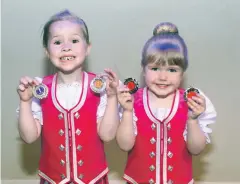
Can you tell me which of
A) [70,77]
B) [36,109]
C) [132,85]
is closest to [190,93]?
[132,85]

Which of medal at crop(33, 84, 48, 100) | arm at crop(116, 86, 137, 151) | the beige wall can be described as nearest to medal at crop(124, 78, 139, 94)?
arm at crop(116, 86, 137, 151)

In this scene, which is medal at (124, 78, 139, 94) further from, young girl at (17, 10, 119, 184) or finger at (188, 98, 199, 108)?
finger at (188, 98, 199, 108)

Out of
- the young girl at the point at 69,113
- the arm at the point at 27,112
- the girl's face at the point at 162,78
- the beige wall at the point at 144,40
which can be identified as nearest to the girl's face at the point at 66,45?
the young girl at the point at 69,113

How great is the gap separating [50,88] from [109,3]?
1.63 ft

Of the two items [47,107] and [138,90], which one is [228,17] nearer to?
[138,90]

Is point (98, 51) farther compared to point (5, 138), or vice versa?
point (5, 138)

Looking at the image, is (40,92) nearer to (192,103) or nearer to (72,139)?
(72,139)

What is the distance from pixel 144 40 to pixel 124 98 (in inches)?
18.2

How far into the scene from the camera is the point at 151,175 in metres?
1.30

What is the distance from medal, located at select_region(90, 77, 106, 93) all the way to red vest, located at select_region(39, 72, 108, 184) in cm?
3

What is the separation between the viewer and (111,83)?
4.17ft

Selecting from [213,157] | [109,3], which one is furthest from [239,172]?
[109,3]

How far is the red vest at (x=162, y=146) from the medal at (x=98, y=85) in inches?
4.8

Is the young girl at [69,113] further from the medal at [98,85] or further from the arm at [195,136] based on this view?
the arm at [195,136]
